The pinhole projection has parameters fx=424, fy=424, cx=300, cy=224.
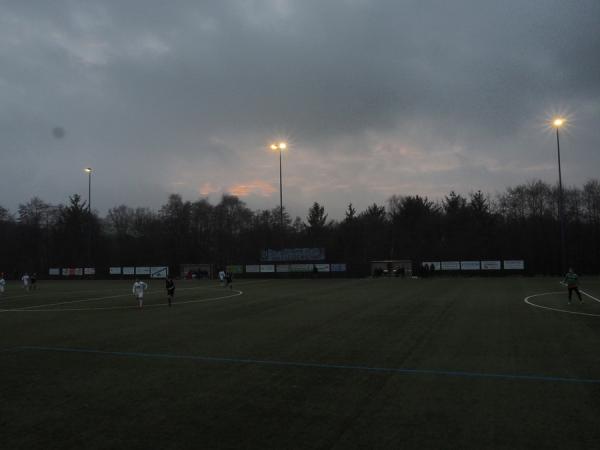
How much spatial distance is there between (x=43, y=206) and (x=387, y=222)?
237ft

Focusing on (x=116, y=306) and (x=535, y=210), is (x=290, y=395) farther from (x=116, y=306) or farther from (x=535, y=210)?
(x=535, y=210)

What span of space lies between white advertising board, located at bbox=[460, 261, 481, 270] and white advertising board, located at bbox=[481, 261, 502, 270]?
1.57 ft

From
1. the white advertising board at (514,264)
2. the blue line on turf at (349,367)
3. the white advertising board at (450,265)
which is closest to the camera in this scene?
the blue line on turf at (349,367)

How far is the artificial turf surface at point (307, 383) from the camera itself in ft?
19.0

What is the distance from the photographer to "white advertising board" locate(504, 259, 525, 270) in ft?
155

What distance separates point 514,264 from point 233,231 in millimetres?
58014

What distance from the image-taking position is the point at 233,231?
91125mm

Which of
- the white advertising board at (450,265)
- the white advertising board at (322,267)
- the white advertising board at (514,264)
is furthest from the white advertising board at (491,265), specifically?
the white advertising board at (322,267)

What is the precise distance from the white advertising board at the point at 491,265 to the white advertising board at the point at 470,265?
48cm

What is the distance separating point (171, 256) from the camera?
265 ft

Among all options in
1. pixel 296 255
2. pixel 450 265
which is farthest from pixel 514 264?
pixel 296 255

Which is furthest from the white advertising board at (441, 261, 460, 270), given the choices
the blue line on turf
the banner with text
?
the blue line on turf

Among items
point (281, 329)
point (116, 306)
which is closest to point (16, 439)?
point (281, 329)

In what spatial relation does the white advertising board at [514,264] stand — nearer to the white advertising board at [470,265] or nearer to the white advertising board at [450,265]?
the white advertising board at [470,265]
